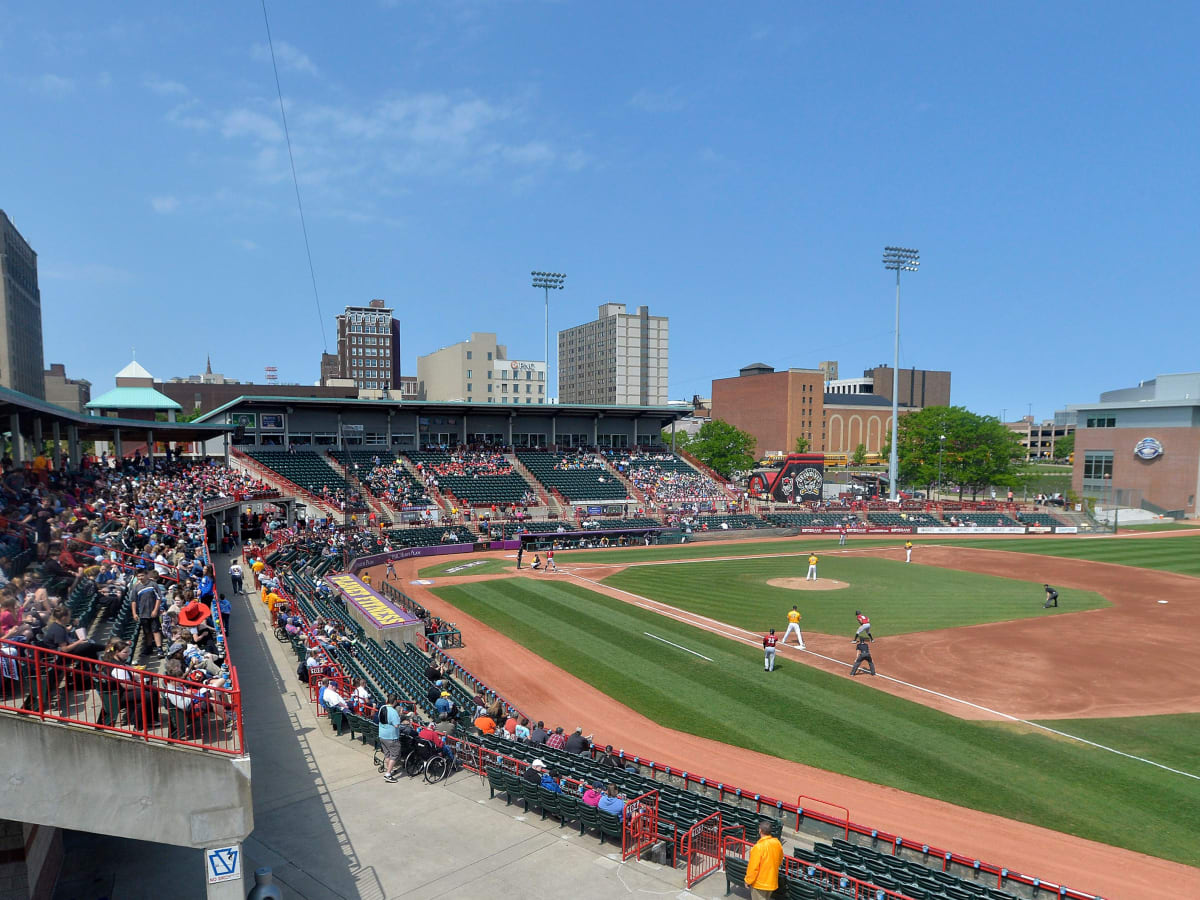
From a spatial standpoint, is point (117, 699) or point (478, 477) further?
point (478, 477)

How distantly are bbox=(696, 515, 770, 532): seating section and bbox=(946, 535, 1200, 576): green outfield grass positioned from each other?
15.1m

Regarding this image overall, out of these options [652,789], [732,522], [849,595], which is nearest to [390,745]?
[652,789]

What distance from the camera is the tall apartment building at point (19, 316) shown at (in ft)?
297

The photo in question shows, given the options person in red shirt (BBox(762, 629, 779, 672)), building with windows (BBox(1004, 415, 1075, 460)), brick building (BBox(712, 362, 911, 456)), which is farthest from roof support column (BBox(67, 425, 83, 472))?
building with windows (BBox(1004, 415, 1075, 460))

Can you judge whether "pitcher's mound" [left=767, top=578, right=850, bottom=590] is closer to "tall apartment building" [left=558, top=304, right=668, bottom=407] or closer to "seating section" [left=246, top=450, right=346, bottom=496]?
Result: "seating section" [left=246, top=450, right=346, bottom=496]

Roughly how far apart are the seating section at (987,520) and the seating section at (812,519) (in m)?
9.95

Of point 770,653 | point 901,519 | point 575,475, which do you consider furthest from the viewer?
point 901,519

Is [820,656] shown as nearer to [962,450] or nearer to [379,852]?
[379,852]

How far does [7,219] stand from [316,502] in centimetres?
8230

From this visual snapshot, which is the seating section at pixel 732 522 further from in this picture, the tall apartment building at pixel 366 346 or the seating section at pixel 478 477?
the tall apartment building at pixel 366 346

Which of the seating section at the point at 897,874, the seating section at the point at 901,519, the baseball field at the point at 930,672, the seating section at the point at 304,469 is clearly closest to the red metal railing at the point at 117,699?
the seating section at the point at 897,874

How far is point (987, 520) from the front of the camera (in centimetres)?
6406

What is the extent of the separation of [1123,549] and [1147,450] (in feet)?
95.5

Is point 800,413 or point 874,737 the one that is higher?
point 800,413
